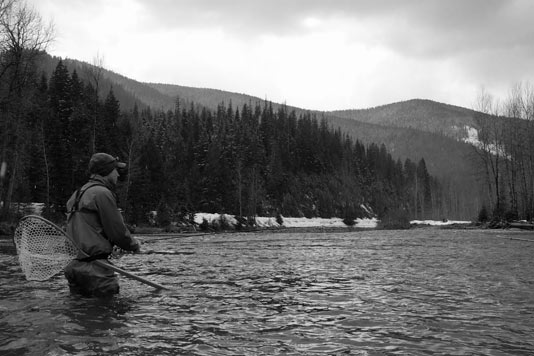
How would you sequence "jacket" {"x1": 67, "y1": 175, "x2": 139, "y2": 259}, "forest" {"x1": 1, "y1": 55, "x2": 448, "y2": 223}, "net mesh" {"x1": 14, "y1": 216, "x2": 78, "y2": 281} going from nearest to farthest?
"jacket" {"x1": 67, "y1": 175, "x2": 139, "y2": 259} < "net mesh" {"x1": 14, "y1": 216, "x2": 78, "y2": 281} < "forest" {"x1": 1, "y1": 55, "x2": 448, "y2": 223}

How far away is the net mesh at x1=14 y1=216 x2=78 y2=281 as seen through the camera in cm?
786

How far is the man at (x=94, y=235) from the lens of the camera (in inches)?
294

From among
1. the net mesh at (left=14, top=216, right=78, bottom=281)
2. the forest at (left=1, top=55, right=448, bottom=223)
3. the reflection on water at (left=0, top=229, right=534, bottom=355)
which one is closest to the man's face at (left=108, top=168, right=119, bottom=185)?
the net mesh at (left=14, top=216, right=78, bottom=281)

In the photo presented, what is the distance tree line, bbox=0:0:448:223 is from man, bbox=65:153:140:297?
7.28 feet

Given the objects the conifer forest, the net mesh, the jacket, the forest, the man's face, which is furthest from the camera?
the forest

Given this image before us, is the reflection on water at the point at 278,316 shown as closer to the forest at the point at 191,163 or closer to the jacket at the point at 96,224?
the jacket at the point at 96,224

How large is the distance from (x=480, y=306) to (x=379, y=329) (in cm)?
265

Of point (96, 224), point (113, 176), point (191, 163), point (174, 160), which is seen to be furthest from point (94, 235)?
point (191, 163)

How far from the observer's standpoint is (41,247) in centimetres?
811

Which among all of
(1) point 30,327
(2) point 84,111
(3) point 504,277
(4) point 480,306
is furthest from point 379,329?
(2) point 84,111

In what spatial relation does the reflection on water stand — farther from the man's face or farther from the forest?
the forest

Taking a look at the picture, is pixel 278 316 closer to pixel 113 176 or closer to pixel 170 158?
pixel 113 176

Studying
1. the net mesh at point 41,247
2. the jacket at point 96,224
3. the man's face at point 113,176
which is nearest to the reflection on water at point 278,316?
the net mesh at point 41,247

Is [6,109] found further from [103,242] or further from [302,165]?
[302,165]
